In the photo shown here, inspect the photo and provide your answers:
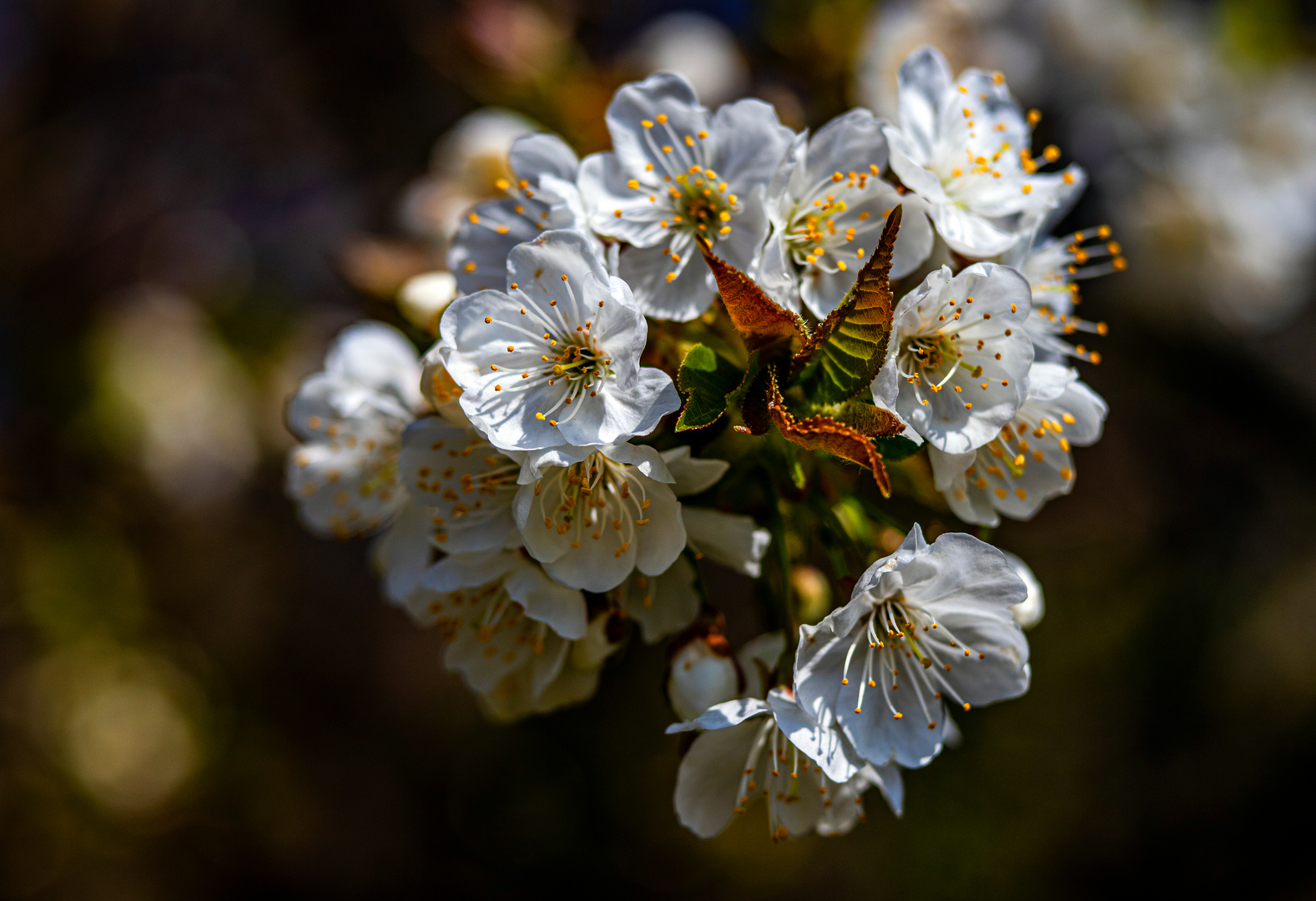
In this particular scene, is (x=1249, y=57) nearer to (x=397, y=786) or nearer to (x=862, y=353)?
(x=862, y=353)

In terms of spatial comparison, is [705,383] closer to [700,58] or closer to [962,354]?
[962,354]

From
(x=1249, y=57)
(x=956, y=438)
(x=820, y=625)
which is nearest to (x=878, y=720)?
(x=820, y=625)

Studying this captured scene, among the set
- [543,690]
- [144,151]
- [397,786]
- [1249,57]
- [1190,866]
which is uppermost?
[1249,57]

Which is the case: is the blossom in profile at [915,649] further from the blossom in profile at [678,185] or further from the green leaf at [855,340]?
the blossom in profile at [678,185]

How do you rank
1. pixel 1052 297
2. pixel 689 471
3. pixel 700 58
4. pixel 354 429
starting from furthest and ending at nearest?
pixel 700 58 < pixel 354 429 < pixel 1052 297 < pixel 689 471

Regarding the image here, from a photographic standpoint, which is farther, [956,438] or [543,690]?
[543,690]

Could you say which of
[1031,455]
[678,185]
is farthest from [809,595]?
[678,185]

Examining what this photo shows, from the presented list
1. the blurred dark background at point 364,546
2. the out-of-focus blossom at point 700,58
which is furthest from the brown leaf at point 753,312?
the blurred dark background at point 364,546

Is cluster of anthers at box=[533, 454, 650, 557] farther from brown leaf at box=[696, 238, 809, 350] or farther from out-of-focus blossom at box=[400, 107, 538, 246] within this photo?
out-of-focus blossom at box=[400, 107, 538, 246]
